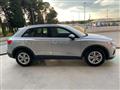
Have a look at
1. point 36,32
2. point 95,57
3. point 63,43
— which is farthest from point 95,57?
point 36,32

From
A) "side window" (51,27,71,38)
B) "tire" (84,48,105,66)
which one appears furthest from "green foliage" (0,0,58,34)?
"tire" (84,48,105,66)

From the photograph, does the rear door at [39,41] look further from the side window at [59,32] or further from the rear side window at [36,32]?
the side window at [59,32]

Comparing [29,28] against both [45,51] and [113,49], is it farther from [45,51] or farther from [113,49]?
[113,49]

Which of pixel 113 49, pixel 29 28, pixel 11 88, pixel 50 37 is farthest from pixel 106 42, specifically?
pixel 11 88

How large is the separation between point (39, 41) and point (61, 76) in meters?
1.58

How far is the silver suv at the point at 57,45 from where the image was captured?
5.52 metres

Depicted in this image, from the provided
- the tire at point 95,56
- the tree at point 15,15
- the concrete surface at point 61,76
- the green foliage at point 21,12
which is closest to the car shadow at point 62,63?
the concrete surface at point 61,76

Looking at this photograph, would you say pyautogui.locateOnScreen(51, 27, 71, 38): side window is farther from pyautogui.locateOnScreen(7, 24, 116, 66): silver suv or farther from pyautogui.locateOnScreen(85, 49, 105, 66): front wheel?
pyautogui.locateOnScreen(85, 49, 105, 66): front wheel

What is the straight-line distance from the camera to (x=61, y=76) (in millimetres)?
4797

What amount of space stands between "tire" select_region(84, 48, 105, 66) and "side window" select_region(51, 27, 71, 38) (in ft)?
2.93

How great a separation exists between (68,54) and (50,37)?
801mm

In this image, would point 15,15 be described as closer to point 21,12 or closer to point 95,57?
point 21,12

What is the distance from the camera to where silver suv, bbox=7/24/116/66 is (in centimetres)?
552

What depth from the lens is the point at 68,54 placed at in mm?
5711
